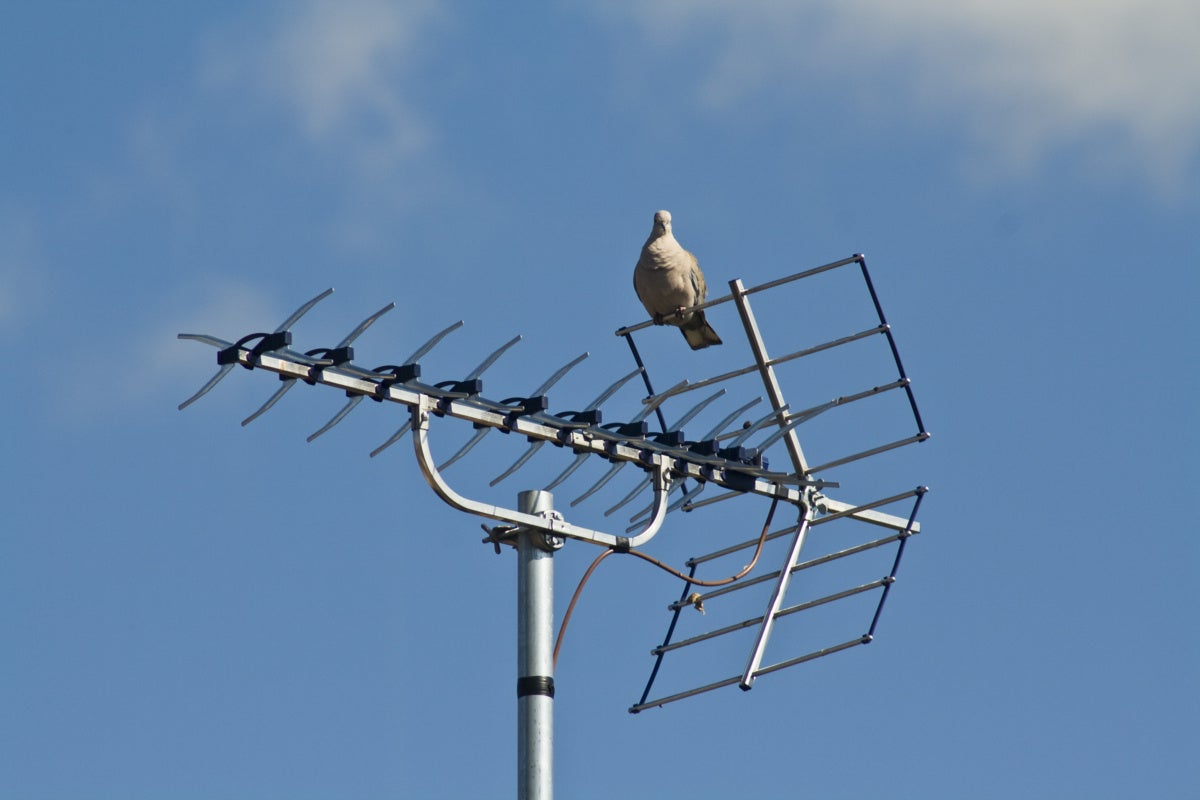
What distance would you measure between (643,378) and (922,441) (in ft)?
6.11

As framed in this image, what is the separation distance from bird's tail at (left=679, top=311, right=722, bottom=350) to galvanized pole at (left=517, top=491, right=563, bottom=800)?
17.6 feet

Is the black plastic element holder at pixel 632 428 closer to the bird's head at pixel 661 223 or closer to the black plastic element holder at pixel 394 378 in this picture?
the black plastic element holder at pixel 394 378

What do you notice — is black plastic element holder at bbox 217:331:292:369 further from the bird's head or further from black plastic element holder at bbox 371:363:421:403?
the bird's head

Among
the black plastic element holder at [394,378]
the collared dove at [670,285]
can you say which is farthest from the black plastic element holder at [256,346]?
the collared dove at [670,285]

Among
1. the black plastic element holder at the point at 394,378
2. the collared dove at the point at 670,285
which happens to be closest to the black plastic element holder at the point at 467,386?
the black plastic element holder at the point at 394,378

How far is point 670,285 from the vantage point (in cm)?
1230

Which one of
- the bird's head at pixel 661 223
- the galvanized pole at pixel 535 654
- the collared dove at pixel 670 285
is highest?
the bird's head at pixel 661 223

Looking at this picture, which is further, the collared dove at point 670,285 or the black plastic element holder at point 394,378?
the collared dove at point 670,285

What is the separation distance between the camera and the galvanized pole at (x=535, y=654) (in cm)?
648

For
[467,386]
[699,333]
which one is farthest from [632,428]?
[699,333]

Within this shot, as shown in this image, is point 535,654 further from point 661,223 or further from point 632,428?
point 661,223

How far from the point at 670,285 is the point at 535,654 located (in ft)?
19.5

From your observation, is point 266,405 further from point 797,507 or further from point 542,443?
point 797,507

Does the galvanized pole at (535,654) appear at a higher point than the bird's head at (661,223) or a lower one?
lower
